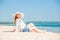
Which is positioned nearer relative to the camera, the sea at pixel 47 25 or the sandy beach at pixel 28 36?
the sandy beach at pixel 28 36

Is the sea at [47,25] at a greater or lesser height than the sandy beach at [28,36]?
greater

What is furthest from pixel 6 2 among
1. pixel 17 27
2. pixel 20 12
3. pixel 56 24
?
pixel 56 24

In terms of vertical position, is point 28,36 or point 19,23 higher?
point 19,23

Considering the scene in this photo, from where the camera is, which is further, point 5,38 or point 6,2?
point 6,2

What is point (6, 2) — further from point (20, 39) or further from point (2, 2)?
point (20, 39)

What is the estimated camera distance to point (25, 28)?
1.82 meters

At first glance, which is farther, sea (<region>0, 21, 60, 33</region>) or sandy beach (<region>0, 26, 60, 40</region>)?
sea (<region>0, 21, 60, 33</region>)

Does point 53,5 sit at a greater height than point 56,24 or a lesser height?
greater

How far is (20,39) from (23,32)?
0.19m

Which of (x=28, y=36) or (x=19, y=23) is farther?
(x=19, y=23)

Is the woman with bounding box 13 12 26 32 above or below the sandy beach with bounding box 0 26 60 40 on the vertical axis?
above

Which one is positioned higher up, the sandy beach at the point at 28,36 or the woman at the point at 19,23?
the woman at the point at 19,23

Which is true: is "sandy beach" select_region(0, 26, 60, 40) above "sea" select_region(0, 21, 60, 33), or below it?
below

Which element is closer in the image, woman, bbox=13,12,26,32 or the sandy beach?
the sandy beach
